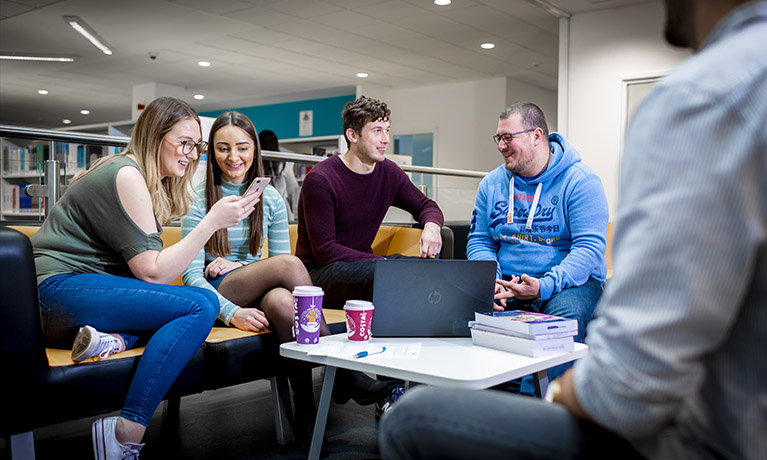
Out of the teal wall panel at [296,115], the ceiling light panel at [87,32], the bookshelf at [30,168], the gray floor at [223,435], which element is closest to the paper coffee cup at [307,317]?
the gray floor at [223,435]

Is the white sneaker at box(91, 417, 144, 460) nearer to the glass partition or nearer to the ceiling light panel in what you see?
the glass partition

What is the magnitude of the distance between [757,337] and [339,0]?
5744 mm

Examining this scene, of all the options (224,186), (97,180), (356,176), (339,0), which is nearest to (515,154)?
(356,176)

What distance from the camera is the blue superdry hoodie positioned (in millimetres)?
2232

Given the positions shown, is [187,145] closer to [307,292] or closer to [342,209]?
[307,292]

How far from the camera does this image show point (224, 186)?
251cm

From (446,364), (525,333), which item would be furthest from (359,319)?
(525,333)

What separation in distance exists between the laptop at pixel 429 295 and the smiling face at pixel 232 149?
3.37ft

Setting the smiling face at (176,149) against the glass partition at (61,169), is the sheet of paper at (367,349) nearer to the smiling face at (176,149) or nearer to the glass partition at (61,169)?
the smiling face at (176,149)

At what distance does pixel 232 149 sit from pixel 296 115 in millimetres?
8640

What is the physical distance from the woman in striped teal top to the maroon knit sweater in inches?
6.1

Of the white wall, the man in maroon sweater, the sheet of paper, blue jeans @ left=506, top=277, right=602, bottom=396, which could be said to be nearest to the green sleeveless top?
the sheet of paper

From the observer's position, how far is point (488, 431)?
77 cm

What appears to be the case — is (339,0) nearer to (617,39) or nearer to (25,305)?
(617,39)
